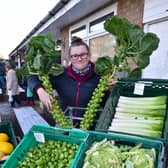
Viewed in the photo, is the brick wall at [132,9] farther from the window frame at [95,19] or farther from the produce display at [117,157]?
the produce display at [117,157]

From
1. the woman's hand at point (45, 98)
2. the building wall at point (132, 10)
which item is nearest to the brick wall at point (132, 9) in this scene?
the building wall at point (132, 10)

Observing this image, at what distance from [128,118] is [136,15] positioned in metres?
2.82

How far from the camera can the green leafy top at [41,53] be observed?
62.4 inches

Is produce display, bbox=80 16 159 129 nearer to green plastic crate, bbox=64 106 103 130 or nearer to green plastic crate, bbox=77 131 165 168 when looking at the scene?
green plastic crate, bbox=64 106 103 130

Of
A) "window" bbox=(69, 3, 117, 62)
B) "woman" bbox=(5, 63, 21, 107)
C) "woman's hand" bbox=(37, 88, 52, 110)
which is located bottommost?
"woman" bbox=(5, 63, 21, 107)

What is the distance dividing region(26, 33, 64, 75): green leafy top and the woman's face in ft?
0.38

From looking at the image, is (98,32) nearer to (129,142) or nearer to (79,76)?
(79,76)

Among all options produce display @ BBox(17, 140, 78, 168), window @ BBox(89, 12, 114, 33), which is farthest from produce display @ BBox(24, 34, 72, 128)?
window @ BBox(89, 12, 114, 33)

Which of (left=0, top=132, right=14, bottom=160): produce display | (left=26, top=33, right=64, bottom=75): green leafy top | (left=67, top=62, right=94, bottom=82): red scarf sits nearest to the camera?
(left=0, top=132, right=14, bottom=160): produce display

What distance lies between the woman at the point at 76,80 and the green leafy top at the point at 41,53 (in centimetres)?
13

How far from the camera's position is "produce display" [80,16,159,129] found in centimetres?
146

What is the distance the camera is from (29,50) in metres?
1.65

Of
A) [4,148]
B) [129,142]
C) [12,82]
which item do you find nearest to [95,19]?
[12,82]

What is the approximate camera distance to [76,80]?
1826 mm
